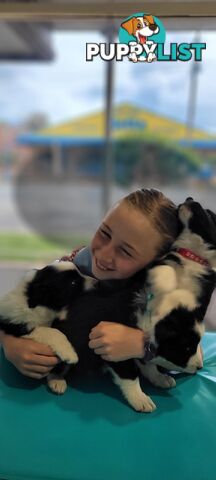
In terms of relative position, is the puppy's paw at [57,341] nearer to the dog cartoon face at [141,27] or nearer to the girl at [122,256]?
the girl at [122,256]

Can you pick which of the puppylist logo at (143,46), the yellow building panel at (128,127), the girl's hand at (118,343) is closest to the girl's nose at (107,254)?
the girl's hand at (118,343)

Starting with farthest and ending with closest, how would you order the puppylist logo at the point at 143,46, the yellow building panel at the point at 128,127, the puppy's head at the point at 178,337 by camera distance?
the yellow building panel at the point at 128,127 → the puppylist logo at the point at 143,46 → the puppy's head at the point at 178,337

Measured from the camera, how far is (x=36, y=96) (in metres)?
3.99

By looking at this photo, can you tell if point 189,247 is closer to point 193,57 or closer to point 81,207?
point 193,57

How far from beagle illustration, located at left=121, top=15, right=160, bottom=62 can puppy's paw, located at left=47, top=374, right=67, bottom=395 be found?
0.71 metres

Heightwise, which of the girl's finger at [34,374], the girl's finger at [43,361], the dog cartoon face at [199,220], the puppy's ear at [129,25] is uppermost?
the puppy's ear at [129,25]

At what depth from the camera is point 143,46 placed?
995 millimetres

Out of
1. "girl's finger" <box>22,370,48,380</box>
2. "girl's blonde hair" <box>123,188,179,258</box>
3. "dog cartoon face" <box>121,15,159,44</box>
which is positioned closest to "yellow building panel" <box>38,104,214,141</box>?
"dog cartoon face" <box>121,15,159,44</box>

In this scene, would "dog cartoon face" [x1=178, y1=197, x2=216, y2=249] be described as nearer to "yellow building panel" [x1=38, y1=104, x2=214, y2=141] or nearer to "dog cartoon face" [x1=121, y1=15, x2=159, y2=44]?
"dog cartoon face" [x1=121, y1=15, x2=159, y2=44]

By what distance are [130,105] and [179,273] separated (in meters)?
2.88

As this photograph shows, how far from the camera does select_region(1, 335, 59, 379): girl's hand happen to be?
2.41 ft

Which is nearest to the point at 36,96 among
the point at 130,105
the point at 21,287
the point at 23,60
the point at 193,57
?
the point at 23,60

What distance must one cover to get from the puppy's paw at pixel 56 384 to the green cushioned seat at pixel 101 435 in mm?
10

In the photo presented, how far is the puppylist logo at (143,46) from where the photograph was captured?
0.99 meters
